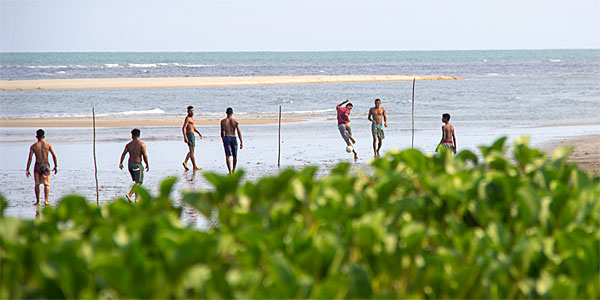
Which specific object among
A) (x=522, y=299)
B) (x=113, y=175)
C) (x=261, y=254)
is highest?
(x=261, y=254)

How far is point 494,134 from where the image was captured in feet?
79.5

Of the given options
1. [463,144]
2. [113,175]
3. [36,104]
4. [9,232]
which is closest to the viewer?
[9,232]

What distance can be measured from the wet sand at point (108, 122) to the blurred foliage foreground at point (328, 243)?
2584 cm

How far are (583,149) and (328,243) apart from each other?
18833 mm

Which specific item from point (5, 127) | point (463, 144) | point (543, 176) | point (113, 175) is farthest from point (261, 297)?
point (5, 127)

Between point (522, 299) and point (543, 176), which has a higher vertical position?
point (543, 176)

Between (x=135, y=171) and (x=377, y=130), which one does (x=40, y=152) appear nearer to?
(x=135, y=171)

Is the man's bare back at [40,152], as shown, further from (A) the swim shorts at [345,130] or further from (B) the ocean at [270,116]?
(A) the swim shorts at [345,130]

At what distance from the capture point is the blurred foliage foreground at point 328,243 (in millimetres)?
2066

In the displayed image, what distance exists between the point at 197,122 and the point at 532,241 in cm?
2805

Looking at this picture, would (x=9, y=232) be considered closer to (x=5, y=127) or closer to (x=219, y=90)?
(x=5, y=127)

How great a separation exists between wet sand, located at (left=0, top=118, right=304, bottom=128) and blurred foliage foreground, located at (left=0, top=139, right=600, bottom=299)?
25.8 metres

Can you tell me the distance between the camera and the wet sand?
2841cm

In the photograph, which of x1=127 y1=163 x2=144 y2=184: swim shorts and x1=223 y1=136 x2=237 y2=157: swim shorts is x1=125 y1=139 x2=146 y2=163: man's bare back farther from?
x1=223 y1=136 x2=237 y2=157: swim shorts
